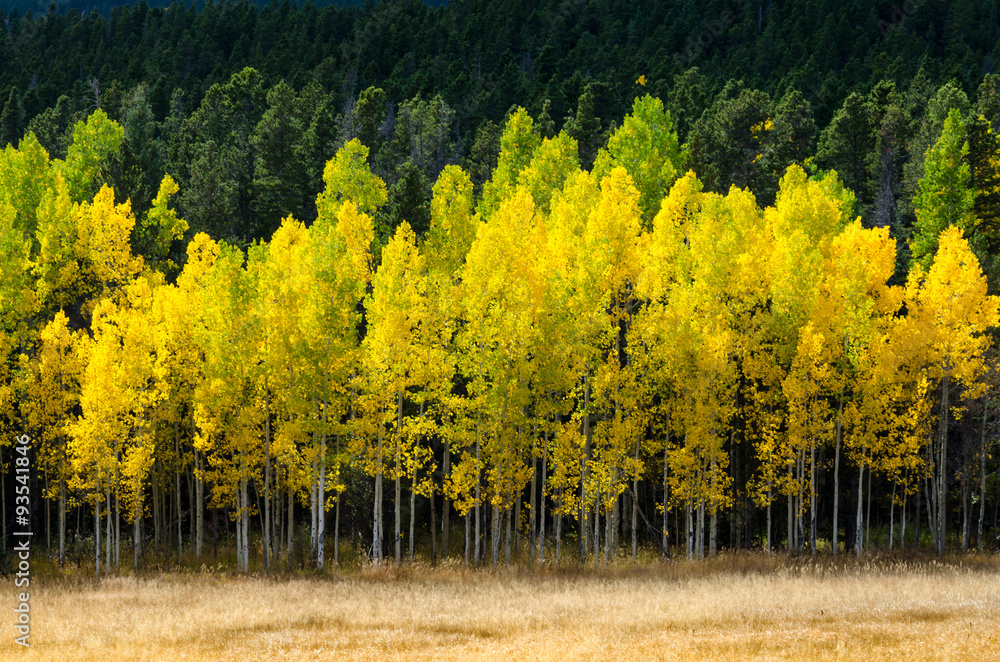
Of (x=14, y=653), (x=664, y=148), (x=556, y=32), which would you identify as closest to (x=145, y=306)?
(x=14, y=653)

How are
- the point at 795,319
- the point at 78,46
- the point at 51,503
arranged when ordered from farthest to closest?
1. the point at 78,46
2. the point at 51,503
3. the point at 795,319

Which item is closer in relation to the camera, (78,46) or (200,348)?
(200,348)

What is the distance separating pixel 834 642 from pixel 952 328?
60.2ft

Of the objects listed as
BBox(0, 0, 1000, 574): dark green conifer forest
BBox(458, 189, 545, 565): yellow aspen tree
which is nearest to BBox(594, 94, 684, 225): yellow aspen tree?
BBox(0, 0, 1000, 574): dark green conifer forest

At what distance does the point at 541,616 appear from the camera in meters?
19.7

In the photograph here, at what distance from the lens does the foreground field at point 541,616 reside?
16.3 meters

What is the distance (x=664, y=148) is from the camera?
4562cm

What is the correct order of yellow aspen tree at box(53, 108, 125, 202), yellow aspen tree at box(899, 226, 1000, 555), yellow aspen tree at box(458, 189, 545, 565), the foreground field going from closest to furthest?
the foreground field < yellow aspen tree at box(458, 189, 545, 565) < yellow aspen tree at box(899, 226, 1000, 555) < yellow aspen tree at box(53, 108, 125, 202)

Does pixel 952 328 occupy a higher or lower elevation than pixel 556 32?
lower

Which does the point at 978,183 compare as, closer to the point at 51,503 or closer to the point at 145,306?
the point at 145,306

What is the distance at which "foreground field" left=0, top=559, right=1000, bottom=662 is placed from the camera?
641 inches

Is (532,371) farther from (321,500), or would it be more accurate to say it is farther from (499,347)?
(321,500)

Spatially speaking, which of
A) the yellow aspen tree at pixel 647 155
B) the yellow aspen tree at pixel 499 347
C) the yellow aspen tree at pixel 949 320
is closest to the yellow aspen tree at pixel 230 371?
the yellow aspen tree at pixel 499 347

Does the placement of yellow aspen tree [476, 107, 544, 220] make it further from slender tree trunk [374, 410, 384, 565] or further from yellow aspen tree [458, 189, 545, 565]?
slender tree trunk [374, 410, 384, 565]
